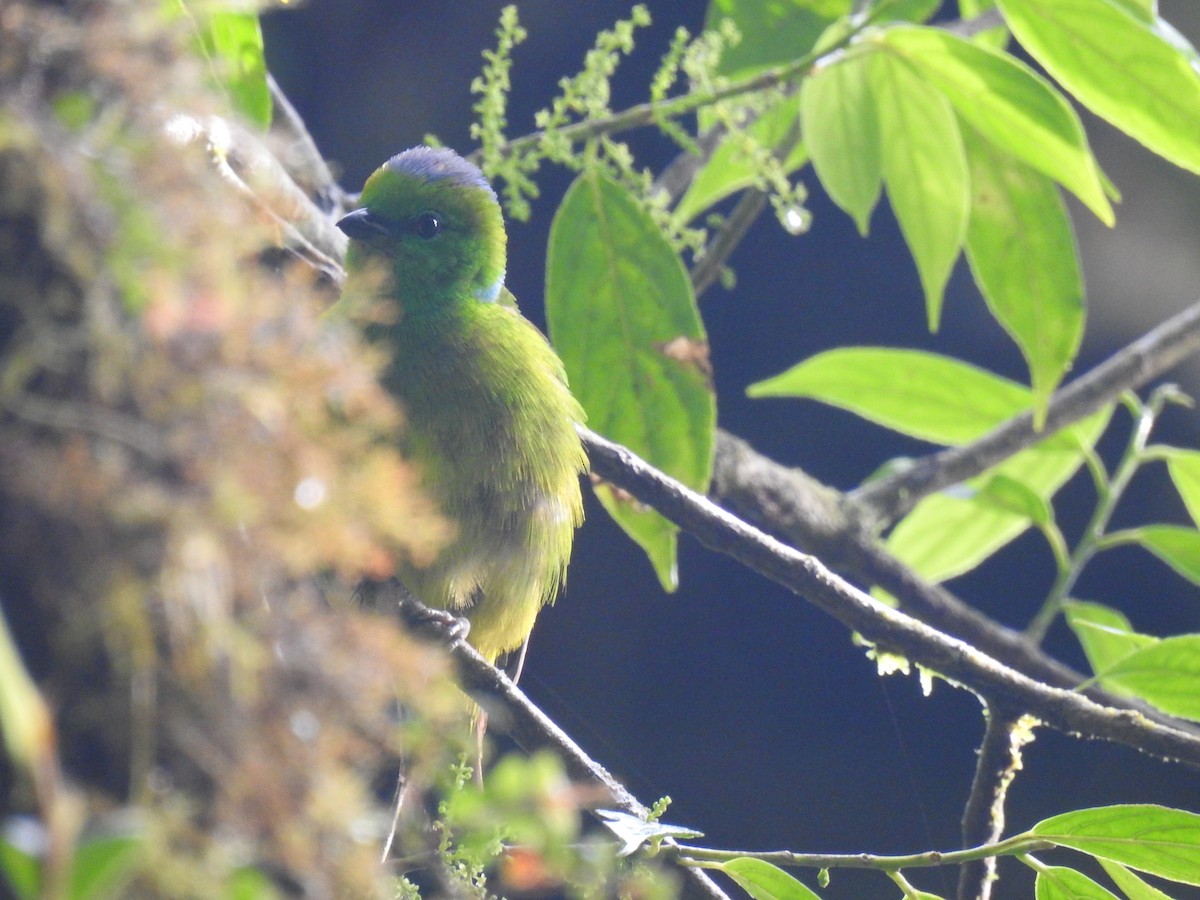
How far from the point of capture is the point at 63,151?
0.41 metres

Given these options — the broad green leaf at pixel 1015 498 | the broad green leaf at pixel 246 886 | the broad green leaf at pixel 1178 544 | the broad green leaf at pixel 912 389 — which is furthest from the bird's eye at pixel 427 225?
the broad green leaf at pixel 246 886

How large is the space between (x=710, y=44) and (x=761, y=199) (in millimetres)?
390

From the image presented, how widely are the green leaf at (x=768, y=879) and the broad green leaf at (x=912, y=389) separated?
36.6 inches

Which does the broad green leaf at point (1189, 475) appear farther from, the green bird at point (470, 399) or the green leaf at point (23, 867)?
the green leaf at point (23, 867)

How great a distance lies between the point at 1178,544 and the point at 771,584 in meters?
0.97

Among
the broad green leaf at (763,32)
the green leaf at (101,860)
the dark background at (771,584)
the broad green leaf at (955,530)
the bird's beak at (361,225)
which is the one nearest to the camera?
the green leaf at (101,860)

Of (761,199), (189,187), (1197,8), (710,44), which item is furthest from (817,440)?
(189,187)

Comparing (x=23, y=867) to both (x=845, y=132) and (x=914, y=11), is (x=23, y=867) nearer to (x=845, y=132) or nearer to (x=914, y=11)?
(x=845, y=132)

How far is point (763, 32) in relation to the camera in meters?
1.56

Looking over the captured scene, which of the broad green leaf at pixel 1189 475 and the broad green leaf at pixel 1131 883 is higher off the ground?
the broad green leaf at pixel 1189 475

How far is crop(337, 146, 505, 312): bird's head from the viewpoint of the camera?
1.47 m

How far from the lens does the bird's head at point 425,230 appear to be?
1468 mm

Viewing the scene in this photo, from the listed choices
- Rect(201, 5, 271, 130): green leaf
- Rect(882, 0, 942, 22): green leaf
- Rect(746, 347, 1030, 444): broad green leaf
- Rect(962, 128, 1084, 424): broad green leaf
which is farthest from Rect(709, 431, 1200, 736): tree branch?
Rect(201, 5, 271, 130): green leaf

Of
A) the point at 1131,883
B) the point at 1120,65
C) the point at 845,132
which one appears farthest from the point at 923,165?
the point at 1131,883
